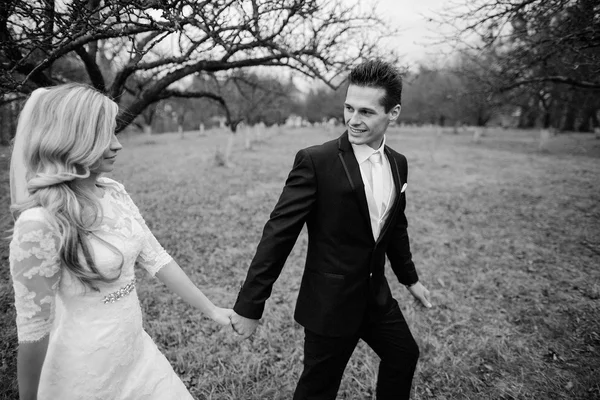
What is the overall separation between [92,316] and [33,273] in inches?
16.4

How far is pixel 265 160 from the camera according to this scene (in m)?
17.8

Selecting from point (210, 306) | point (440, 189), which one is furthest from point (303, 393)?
point (440, 189)

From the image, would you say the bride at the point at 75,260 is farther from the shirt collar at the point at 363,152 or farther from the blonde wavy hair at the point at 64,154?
the shirt collar at the point at 363,152

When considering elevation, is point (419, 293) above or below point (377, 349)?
above

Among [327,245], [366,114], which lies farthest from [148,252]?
[366,114]

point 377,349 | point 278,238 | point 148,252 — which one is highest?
point 278,238

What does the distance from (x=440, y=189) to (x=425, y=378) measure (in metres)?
9.41

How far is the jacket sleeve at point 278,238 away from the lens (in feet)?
6.28

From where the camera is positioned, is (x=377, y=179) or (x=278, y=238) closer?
(x=278, y=238)

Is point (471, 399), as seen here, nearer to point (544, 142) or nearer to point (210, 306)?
point (210, 306)

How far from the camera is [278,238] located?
193 cm

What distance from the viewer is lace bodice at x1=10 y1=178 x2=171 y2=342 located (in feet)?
4.35

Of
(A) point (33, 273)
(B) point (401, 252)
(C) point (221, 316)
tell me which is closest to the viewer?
(A) point (33, 273)

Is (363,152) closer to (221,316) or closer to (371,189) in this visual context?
(371,189)
